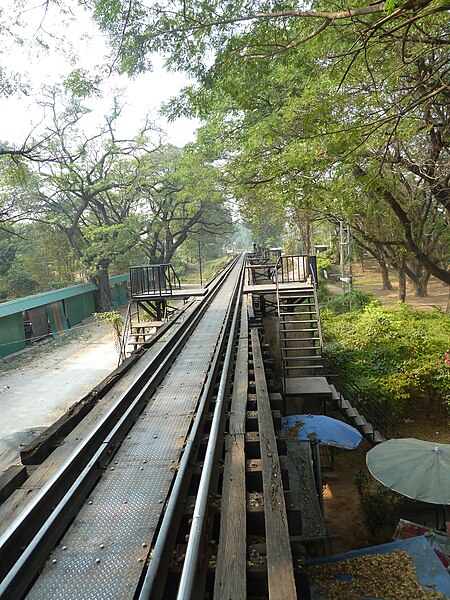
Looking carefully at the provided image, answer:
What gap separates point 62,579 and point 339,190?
32.5ft

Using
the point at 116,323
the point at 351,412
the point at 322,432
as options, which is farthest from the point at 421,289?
the point at 322,432

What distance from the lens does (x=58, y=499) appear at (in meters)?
3.02

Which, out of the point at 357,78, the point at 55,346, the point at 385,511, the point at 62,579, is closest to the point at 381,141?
the point at 357,78

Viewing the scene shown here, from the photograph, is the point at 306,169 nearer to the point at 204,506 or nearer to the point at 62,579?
the point at 204,506

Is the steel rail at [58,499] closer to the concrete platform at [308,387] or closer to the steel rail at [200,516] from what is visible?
the steel rail at [200,516]

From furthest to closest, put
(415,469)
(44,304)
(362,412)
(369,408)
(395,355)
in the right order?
1. (44,304)
2. (395,355)
3. (369,408)
4. (362,412)
5. (415,469)

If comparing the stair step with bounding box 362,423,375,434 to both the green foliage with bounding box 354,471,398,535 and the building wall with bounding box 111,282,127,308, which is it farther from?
the building wall with bounding box 111,282,127,308

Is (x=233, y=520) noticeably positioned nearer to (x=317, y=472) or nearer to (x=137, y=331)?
(x=317, y=472)

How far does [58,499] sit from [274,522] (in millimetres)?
1582

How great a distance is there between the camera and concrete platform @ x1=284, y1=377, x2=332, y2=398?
9438 millimetres

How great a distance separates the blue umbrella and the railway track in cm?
259

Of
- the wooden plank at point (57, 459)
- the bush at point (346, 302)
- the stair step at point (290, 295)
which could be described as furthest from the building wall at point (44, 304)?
the wooden plank at point (57, 459)

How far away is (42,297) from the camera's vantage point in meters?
25.8

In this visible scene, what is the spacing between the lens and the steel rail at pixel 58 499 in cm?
234
